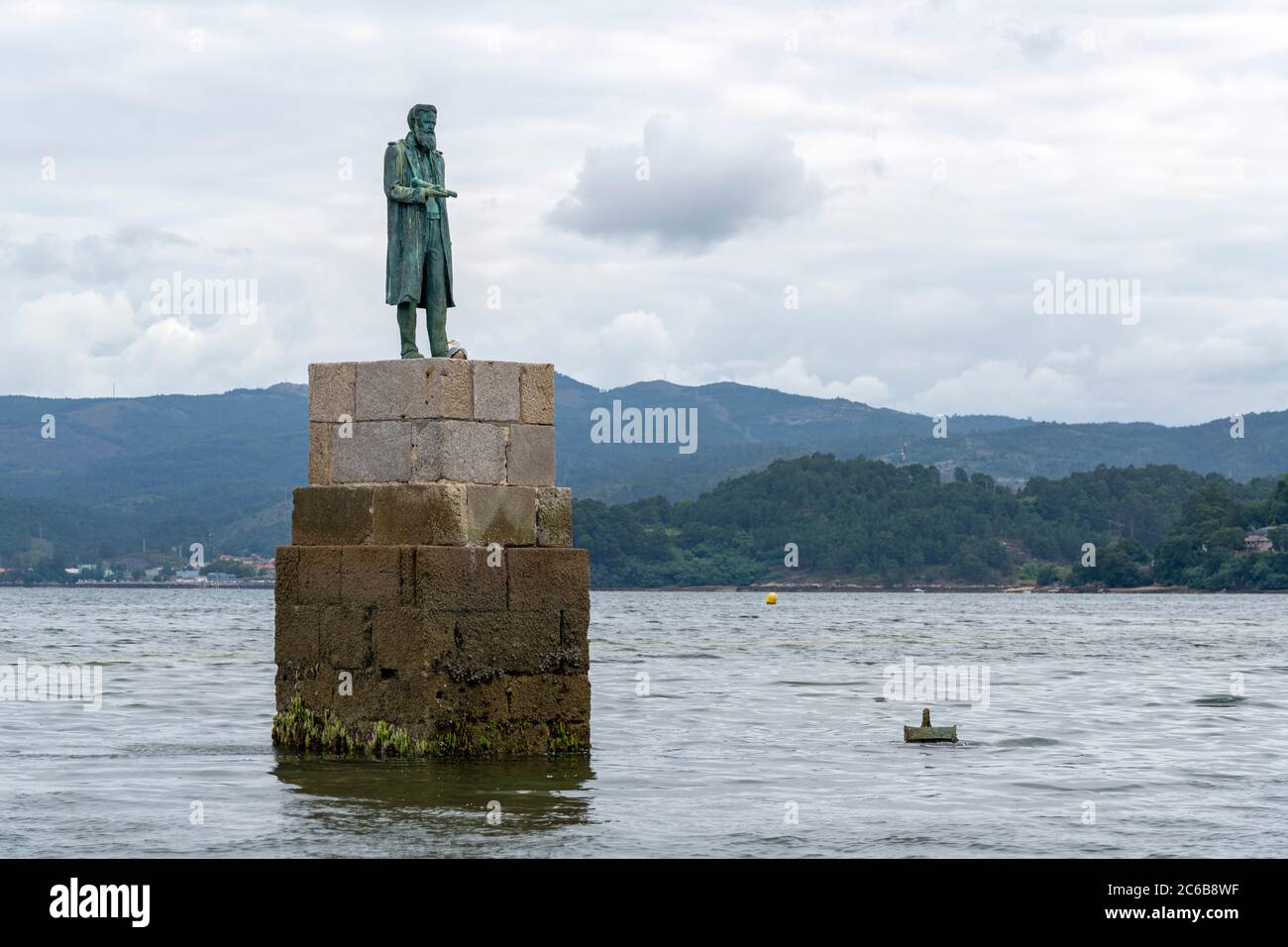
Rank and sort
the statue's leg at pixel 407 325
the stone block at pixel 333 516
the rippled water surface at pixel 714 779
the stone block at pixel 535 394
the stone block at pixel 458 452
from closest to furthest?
the rippled water surface at pixel 714 779, the stone block at pixel 458 452, the stone block at pixel 333 516, the stone block at pixel 535 394, the statue's leg at pixel 407 325

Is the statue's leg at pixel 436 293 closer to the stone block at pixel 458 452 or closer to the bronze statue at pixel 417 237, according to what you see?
the bronze statue at pixel 417 237

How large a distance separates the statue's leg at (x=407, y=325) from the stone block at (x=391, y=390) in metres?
0.89

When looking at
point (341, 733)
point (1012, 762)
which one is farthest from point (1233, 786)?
point (341, 733)

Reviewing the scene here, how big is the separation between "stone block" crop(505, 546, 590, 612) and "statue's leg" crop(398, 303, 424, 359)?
2.67m

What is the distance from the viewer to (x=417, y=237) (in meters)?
21.6

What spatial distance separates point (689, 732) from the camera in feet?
90.8

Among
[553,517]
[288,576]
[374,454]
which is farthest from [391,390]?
[288,576]

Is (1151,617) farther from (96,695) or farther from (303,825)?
(303,825)

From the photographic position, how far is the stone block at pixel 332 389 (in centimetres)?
2064

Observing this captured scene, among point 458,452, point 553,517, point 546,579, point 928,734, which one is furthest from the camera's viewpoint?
point 928,734

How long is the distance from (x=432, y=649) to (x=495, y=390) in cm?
284

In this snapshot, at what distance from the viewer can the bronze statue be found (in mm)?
21438

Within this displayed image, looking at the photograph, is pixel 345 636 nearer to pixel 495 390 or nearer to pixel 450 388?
pixel 450 388

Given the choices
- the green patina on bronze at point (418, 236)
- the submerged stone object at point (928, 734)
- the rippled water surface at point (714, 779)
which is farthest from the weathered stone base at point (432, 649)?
the submerged stone object at point (928, 734)
